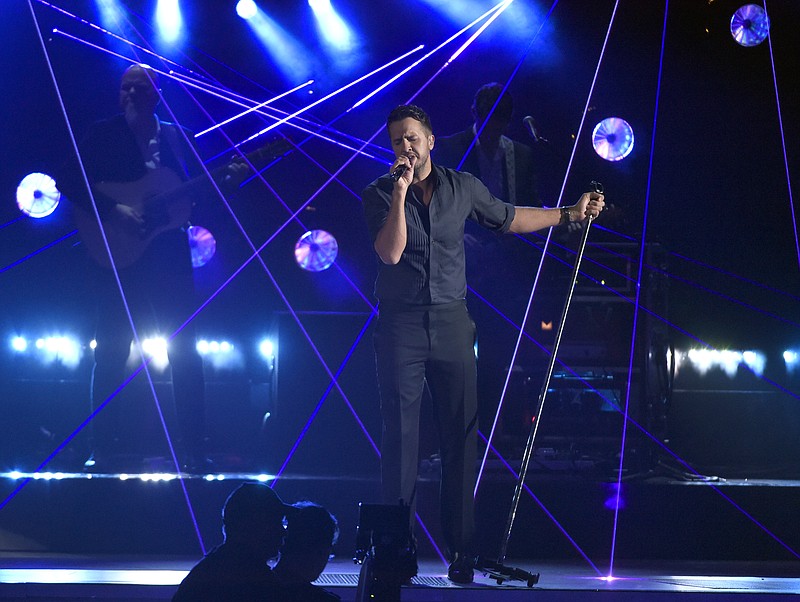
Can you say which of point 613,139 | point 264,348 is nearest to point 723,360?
point 613,139

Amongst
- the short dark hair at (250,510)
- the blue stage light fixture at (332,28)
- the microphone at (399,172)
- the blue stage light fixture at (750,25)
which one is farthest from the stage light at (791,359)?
the short dark hair at (250,510)

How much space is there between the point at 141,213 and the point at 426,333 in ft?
8.28

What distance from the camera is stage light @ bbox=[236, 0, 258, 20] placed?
673 centimetres

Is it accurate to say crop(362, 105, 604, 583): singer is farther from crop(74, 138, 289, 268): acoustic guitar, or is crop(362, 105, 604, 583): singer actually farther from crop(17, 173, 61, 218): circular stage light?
crop(17, 173, 61, 218): circular stage light

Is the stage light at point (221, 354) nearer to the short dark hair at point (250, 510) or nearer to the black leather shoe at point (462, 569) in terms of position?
the black leather shoe at point (462, 569)

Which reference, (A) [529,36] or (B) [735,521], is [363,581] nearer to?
(B) [735,521]

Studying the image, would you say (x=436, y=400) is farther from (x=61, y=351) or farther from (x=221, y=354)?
(x=61, y=351)

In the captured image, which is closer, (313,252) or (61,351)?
(61,351)

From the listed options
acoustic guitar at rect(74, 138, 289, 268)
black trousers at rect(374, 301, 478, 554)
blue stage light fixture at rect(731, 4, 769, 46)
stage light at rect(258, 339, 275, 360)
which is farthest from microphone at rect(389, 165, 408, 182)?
blue stage light fixture at rect(731, 4, 769, 46)

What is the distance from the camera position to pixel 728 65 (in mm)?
6957

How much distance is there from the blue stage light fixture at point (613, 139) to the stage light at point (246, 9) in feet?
9.68

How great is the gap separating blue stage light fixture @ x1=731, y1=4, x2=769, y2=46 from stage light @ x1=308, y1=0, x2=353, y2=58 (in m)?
3.10

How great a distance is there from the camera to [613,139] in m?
7.04

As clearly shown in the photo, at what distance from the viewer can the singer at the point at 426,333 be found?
10.5 feet
